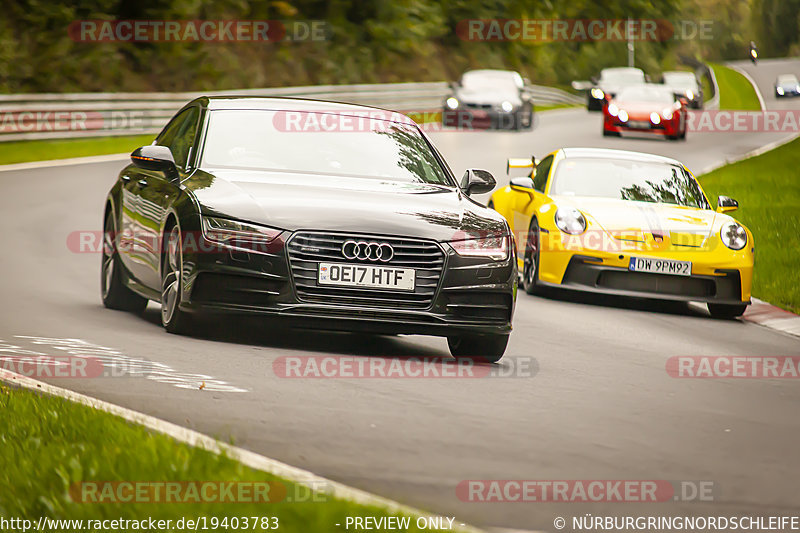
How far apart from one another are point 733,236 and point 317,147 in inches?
208

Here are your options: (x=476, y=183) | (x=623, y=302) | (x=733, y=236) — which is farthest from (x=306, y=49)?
(x=476, y=183)

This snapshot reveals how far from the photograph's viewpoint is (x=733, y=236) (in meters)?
13.5

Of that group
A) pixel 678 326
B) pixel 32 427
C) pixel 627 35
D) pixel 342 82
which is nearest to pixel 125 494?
pixel 32 427

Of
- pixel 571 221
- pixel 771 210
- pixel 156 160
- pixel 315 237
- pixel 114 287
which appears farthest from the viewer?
pixel 771 210

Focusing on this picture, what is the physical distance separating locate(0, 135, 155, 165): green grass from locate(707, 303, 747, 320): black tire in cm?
1407

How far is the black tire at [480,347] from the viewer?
29.6 ft

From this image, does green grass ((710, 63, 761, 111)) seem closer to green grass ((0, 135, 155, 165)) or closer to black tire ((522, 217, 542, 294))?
green grass ((0, 135, 155, 165))

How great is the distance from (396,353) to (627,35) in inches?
3133

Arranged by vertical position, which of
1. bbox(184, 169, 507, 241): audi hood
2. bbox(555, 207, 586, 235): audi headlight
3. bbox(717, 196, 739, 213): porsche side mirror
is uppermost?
bbox(184, 169, 507, 241): audi hood

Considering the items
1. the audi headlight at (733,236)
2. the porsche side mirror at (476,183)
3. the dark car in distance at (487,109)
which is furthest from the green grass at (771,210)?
the dark car in distance at (487,109)

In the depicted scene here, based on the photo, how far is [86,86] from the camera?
39.3 meters
